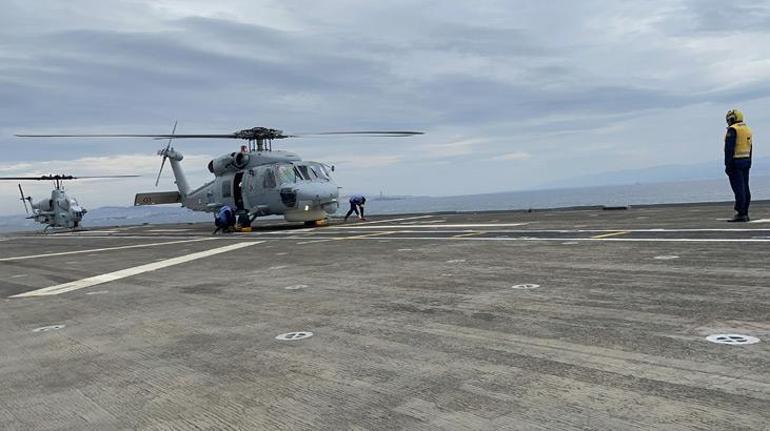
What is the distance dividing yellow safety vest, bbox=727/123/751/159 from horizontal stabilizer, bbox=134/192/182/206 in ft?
107

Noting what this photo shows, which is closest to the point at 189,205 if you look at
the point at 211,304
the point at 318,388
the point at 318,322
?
the point at 211,304

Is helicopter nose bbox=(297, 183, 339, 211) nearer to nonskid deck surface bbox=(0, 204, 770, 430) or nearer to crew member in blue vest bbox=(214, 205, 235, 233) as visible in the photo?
crew member in blue vest bbox=(214, 205, 235, 233)

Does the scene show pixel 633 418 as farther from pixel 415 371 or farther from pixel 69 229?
pixel 69 229

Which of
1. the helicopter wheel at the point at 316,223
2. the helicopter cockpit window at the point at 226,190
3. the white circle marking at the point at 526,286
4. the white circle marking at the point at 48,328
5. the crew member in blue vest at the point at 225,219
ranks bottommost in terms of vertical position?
the white circle marking at the point at 48,328

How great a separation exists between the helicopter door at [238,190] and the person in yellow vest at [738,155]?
69.8 feet

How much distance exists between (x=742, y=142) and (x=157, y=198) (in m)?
34.0

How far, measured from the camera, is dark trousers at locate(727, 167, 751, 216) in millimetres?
12461

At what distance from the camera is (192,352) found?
518 centimetres

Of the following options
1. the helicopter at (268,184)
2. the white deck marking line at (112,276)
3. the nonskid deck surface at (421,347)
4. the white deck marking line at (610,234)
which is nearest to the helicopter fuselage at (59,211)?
the helicopter at (268,184)

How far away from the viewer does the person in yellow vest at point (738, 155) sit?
1251cm

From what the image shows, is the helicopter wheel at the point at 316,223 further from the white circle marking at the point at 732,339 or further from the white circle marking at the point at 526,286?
the white circle marking at the point at 732,339

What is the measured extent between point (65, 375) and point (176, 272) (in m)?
7.32

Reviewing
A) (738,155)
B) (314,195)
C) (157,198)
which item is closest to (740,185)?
(738,155)

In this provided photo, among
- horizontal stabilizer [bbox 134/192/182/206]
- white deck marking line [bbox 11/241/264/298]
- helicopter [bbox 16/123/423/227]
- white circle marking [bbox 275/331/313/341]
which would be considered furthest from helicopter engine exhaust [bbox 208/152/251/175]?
white circle marking [bbox 275/331/313/341]
